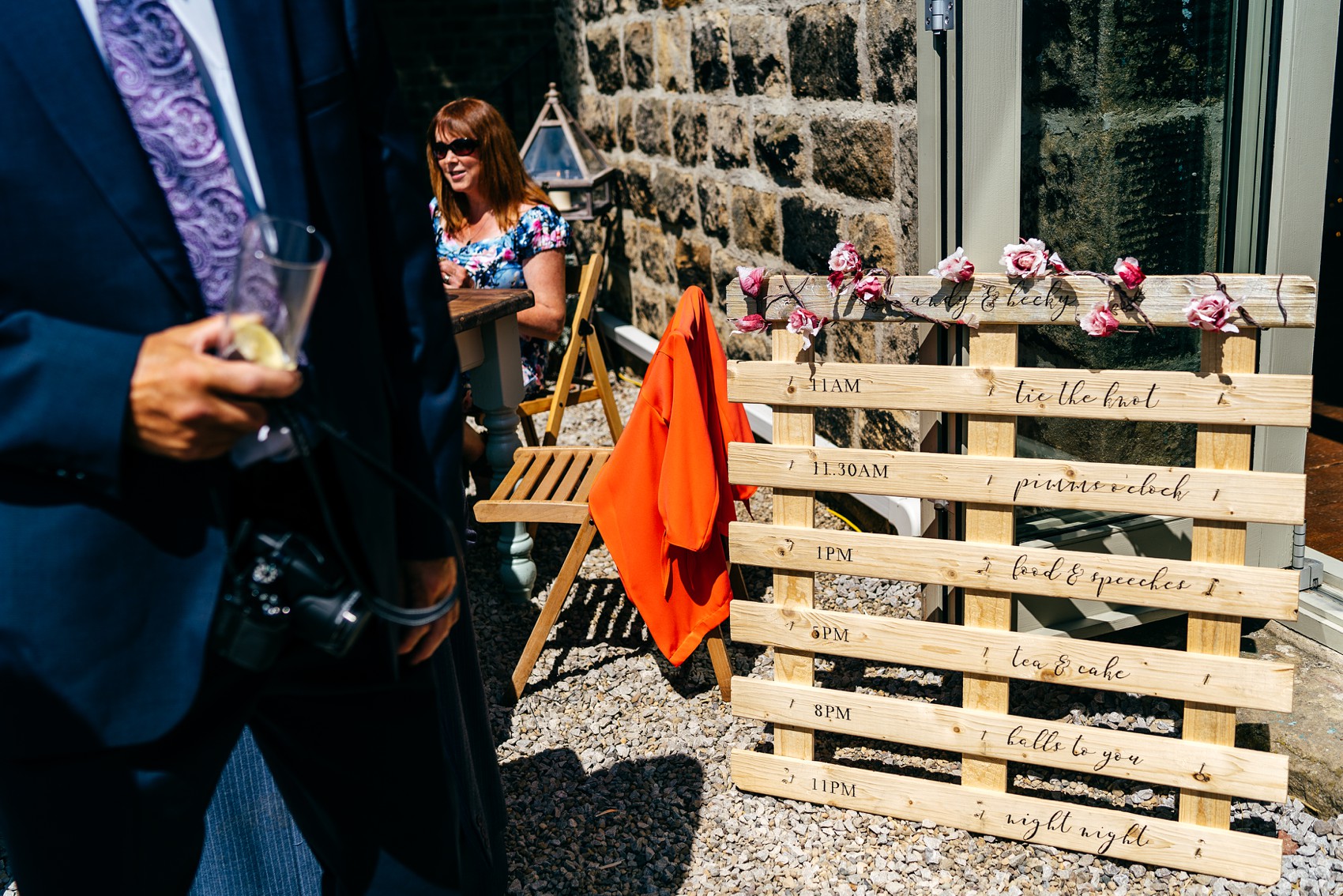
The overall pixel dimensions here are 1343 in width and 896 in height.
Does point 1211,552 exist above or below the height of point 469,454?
above

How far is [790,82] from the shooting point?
4102mm

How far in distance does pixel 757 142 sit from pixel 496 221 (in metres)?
1.09

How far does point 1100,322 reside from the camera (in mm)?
2273

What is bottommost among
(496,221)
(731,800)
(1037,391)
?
(731,800)

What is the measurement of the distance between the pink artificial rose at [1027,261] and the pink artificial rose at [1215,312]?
30cm

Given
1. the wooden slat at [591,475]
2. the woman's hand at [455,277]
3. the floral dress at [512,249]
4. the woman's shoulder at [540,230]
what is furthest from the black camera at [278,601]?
the woman's shoulder at [540,230]

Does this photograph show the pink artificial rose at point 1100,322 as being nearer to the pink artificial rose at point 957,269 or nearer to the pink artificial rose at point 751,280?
the pink artificial rose at point 957,269

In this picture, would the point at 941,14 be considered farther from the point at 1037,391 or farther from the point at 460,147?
the point at 460,147

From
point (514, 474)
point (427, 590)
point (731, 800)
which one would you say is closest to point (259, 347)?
point (427, 590)

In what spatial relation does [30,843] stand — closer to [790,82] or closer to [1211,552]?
[1211,552]

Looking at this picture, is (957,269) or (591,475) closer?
(957,269)

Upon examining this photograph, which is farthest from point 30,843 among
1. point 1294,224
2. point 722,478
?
point 1294,224

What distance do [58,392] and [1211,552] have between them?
2.10 metres

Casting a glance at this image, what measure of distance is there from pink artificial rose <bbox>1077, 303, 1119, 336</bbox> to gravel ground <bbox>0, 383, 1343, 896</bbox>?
1.13 m
